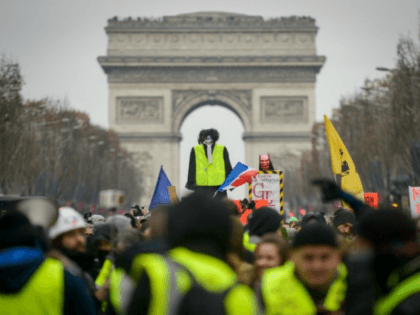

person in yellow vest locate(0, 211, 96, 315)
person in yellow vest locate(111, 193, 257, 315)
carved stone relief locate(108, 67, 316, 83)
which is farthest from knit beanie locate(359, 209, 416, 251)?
carved stone relief locate(108, 67, 316, 83)

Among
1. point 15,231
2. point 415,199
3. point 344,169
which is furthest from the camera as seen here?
point 415,199

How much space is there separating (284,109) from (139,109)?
1224 centimetres

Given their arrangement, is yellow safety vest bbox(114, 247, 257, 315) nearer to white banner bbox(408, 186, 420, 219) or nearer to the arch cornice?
white banner bbox(408, 186, 420, 219)

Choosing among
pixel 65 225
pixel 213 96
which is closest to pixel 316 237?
pixel 65 225

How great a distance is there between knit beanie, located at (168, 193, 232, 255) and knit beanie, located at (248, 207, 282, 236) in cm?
321

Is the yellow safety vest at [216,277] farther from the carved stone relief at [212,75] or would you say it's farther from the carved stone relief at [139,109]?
the carved stone relief at [212,75]

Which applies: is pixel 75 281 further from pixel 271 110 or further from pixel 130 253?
pixel 271 110

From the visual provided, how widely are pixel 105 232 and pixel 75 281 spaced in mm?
3163

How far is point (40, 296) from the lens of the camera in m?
4.62

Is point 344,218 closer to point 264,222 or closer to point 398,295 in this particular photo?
point 264,222

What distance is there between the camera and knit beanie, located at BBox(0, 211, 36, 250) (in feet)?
16.0

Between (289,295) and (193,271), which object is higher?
(193,271)

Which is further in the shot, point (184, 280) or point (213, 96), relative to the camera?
point (213, 96)

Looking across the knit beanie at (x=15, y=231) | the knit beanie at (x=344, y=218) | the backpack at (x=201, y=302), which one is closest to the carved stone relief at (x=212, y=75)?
the knit beanie at (x=344, y=218)
